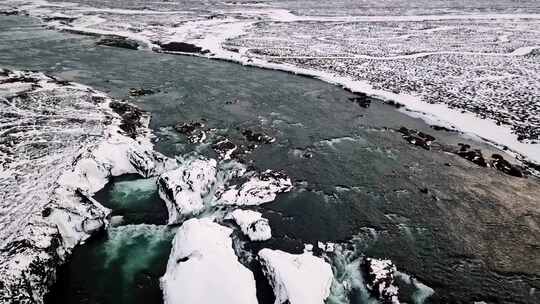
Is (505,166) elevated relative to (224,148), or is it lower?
elevated

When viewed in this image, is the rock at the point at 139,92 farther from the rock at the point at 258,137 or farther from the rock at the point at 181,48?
the rock at the point at 181,48

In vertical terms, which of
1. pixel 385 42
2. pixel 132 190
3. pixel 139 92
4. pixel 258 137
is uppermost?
pixel 385 42

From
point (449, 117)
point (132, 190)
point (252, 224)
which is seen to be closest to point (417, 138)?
point (449, 117)

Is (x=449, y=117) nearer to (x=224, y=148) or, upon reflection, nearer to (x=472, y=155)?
(x=472, y=155)

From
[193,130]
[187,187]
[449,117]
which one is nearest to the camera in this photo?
[187,187]

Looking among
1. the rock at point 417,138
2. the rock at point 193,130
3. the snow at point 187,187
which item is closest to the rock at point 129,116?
the rock at point 193,130

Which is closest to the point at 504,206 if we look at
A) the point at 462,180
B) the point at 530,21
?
the point at 462,180

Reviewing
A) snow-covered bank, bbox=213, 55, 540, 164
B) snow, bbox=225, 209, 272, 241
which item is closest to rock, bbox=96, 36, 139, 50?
snow-covered bank, bbox=213, 55, 540, 164

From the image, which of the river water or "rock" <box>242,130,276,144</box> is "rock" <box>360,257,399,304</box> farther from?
"rock" <box>242,130,276,144</box>
